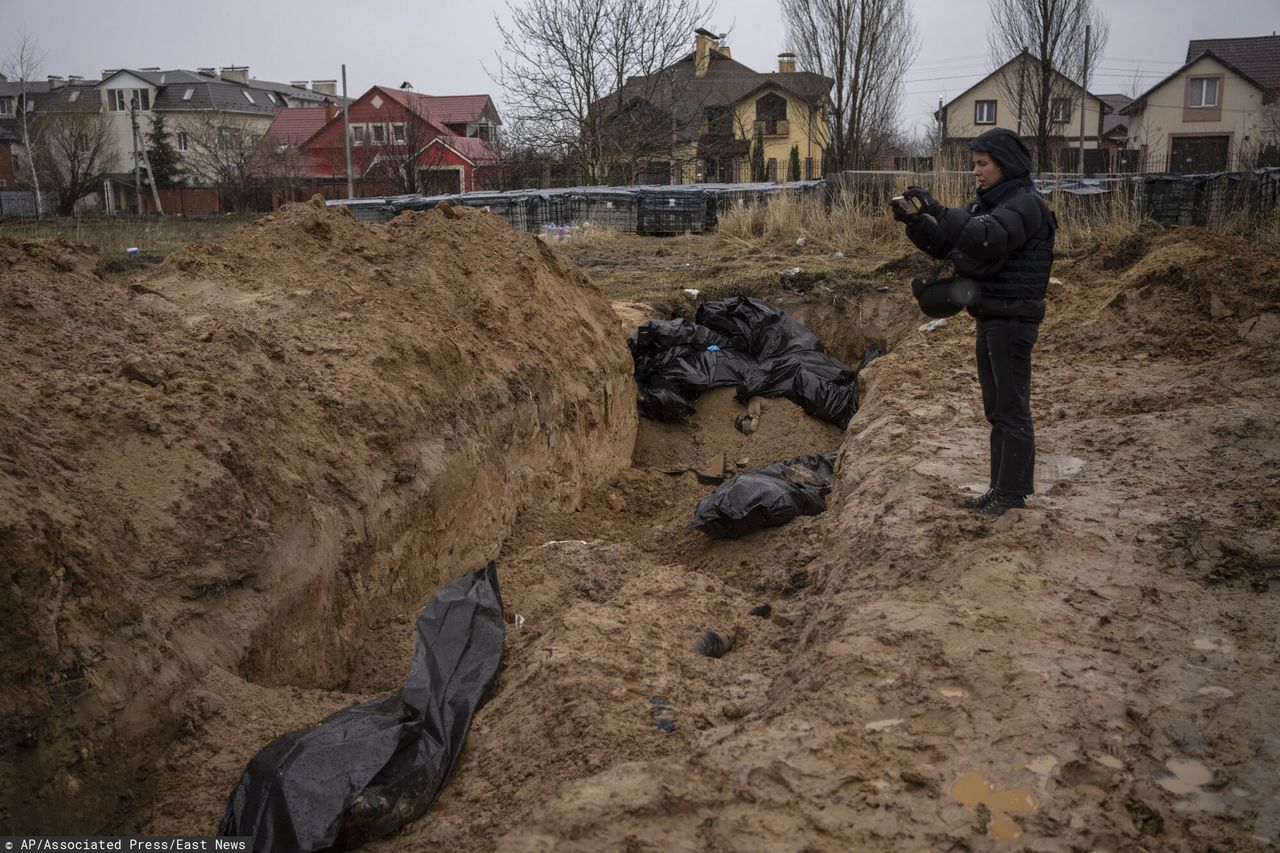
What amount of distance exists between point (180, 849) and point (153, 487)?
57.5 inches

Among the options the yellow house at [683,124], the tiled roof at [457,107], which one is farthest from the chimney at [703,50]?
the tiled roof at [457,107]

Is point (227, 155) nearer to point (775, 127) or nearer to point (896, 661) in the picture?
point (775, 127)

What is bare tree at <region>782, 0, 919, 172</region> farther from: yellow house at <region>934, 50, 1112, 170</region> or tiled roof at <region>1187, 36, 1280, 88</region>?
tiled roof at <region>1187, 36, 1280, 88</region>

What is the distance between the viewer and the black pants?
4.32 meters

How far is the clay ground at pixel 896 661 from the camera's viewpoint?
2.52 m

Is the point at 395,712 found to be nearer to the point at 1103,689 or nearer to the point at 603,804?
the point at 603,804

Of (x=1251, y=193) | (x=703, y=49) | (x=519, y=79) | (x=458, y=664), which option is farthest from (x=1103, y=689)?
(x=703, y=49)

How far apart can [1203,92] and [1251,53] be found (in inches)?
105

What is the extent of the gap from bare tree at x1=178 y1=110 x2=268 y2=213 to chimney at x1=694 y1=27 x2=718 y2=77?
16.9 m

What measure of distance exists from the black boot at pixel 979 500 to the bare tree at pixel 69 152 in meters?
35.1

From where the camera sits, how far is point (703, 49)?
38344 millimetres

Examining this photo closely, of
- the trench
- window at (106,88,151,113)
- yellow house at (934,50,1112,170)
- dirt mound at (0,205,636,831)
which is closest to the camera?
dirt mound at (0,205,636,831)

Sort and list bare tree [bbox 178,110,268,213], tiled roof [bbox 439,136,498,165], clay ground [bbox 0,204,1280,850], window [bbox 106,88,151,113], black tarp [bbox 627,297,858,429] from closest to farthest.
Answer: clay ground [bbox 0,204,1280,850] → black tarp [bbox 627,297,858,429] → bare tree [bbox 178,110,268,213] → tiled roof [bbox 439,136,498,165] → window [bbox 106,88,151,113]

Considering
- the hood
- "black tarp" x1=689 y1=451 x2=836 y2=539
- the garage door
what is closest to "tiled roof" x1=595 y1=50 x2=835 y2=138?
the garage door
